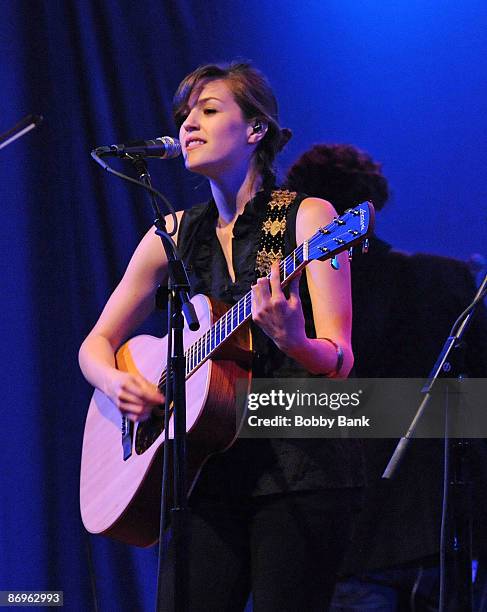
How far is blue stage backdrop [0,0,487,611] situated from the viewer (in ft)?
10.4

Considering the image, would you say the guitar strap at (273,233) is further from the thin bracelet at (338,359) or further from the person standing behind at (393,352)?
the person standing behind at (393,352)

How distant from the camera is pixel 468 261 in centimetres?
311

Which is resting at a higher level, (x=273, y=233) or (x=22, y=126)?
(x=22, y=126)

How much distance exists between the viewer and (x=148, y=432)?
7.64 feet

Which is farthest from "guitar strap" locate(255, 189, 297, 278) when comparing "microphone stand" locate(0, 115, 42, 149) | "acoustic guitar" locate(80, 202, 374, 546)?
"microphone stand" locate(0, 115, 42, 149)

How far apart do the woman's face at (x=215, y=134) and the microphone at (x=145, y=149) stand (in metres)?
0.07

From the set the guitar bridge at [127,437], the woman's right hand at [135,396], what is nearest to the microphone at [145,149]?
the woman's right hand at [135,396]

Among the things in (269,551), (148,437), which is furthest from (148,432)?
(269,551)

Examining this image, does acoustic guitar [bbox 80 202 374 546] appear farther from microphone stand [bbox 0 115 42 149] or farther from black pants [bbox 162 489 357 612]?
microphone stand [bbox 0 115 42 149]

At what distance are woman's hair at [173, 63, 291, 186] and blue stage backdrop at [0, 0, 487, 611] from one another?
840mm

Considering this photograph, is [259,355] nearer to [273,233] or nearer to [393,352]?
[273,233]

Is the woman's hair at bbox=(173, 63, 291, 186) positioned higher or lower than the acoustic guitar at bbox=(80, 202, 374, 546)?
higher

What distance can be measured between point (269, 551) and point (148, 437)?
0.57m

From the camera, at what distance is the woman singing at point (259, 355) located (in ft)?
6.20
